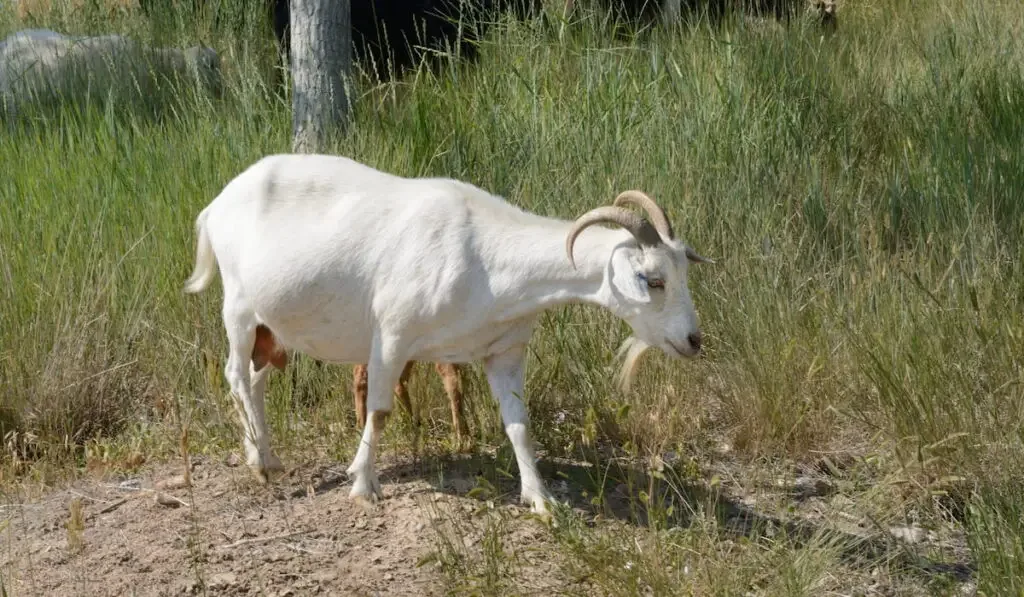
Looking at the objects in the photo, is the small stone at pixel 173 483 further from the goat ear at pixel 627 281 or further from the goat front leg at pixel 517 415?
the goat ear at pixel 627 281

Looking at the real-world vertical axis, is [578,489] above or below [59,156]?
below

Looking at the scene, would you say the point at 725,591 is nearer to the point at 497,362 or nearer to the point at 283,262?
the point at 497,362

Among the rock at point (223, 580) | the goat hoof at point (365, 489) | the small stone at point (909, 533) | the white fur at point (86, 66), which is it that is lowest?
the small stone at point (909, 533)

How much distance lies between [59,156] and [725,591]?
489 cm

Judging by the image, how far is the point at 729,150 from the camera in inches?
268

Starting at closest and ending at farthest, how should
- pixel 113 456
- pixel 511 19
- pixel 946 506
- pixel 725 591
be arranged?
pixel 725 591 < pixel 946 506 < pixel 113 456 < pixel 511 19

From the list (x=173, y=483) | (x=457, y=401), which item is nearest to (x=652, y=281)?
(x=457, y=401)

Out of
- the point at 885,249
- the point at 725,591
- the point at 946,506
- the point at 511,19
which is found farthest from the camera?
the point at 511,19

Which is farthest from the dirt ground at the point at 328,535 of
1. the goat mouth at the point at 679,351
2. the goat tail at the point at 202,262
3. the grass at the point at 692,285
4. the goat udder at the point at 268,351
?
the goat tail at the point at 202,262

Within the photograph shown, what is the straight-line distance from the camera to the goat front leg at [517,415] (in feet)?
14.7

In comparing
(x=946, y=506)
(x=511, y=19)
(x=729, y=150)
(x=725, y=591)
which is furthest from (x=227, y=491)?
(x=511, y=19)

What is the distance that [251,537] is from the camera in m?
4.49

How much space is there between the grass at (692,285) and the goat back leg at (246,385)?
8.9 inches

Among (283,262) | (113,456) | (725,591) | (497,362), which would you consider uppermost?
(283,262)
